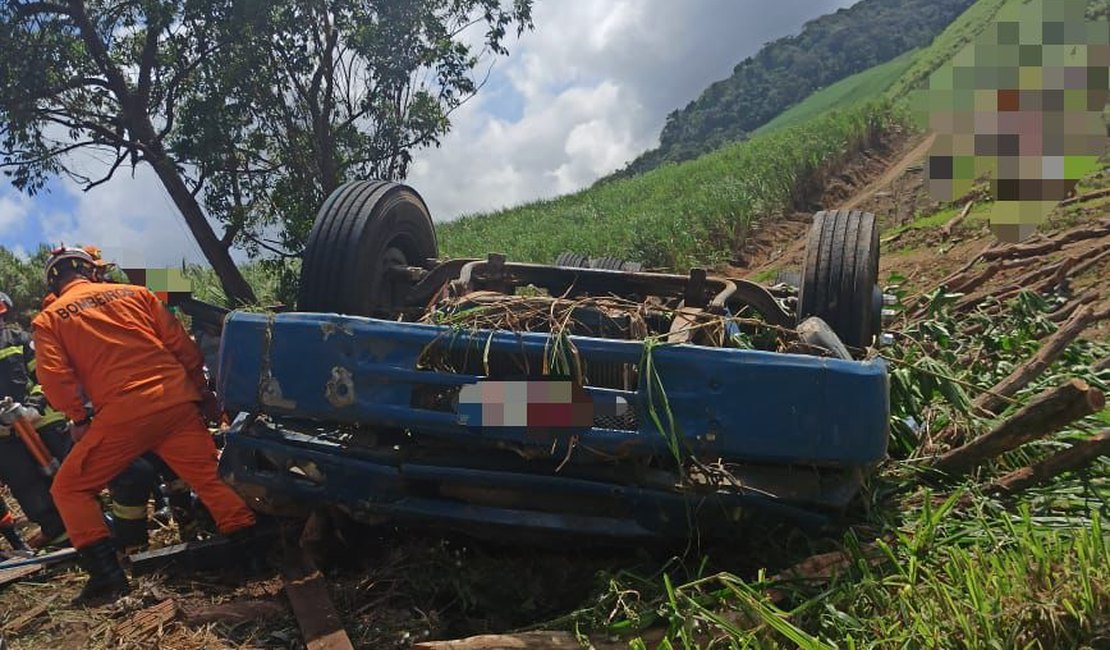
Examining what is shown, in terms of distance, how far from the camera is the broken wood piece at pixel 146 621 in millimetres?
3094

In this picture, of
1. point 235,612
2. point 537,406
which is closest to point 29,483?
point 235,612

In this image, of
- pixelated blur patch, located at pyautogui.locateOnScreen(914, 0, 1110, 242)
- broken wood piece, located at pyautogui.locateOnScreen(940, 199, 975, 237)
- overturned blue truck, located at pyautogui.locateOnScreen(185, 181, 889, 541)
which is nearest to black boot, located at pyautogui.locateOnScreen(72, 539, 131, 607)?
overturned blue truck, located at pyautogui.locateOnScreen(185, 181, 889, 541)

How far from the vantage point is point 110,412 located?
3.54 metres

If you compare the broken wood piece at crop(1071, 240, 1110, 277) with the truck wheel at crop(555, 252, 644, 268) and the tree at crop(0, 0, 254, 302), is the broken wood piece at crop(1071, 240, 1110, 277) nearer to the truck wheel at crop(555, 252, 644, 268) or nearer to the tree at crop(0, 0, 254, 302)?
the truck wheel at crop(555, 252, 644, 268)

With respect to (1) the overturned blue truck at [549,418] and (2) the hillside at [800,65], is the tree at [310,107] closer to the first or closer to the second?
(1) the overturned blue truck at [549,418]

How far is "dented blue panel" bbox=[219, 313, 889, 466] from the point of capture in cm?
260

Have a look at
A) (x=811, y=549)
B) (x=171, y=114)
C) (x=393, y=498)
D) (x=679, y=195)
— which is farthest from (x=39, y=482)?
(x=679, y=195)

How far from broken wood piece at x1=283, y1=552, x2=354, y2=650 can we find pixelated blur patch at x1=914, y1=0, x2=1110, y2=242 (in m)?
2.86

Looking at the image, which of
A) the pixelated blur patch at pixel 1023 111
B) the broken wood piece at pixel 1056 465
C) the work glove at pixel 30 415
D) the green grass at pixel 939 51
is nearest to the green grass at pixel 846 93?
the green grass at pixel 939 51

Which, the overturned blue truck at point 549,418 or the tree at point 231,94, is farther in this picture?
the tree at point 231,94

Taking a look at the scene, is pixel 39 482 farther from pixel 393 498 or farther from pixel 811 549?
pixel 811 549

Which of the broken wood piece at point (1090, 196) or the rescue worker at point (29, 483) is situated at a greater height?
the broken wood piece at point (1090, 196)

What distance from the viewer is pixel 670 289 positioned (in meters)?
4.20

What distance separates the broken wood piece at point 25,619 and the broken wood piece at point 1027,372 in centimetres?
381
